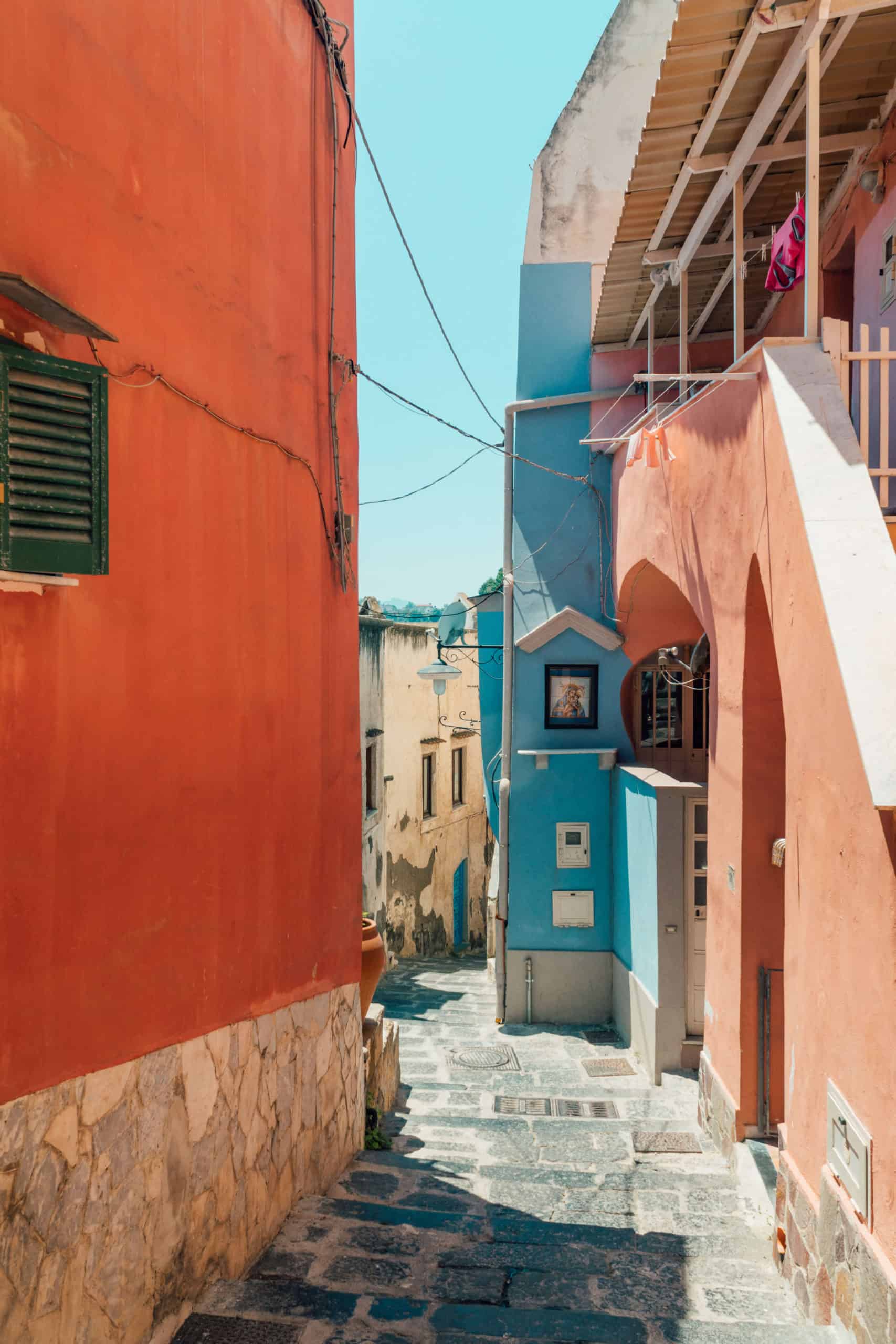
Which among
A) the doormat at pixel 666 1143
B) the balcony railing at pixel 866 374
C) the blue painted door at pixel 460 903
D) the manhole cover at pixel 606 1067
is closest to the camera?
the balcony railing at pixel 866 374

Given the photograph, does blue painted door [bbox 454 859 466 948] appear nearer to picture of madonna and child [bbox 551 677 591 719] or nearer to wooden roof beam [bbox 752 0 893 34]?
picture of madonna and child [bbox 551 677 591 719]

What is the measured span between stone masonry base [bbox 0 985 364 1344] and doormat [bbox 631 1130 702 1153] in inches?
111

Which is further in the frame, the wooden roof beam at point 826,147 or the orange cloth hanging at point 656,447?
the orange cloth hanging at point 656,447

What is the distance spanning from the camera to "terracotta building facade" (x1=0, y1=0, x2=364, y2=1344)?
3.62 metres

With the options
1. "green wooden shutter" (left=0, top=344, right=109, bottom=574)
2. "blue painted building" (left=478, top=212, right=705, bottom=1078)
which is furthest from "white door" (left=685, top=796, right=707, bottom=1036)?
"green wooden shutter" (left=0, top=344, right=109, bottom=574)

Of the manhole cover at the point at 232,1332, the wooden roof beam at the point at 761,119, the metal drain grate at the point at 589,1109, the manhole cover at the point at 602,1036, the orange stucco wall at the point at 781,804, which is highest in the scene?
the wooden roof beam at the point at 761,119

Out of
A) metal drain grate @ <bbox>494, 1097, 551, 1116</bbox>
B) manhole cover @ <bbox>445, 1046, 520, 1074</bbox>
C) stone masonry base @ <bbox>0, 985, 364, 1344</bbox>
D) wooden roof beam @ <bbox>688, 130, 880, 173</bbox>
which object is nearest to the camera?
stone masonry base @ <bbox>0, 985, 364, 1344</bbox>

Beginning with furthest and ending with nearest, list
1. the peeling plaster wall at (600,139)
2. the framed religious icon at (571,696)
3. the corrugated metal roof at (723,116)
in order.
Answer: the peeling plaster wall at (600,139) → the framed religious icon at (571,696) → the corrugated metal roof at (723,116)

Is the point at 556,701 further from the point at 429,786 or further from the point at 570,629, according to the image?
the point at 429,786

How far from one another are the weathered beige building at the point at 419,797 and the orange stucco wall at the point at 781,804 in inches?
410

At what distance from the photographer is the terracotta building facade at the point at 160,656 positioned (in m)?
3.62

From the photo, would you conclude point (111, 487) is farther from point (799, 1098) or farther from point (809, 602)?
point (799, 1098)

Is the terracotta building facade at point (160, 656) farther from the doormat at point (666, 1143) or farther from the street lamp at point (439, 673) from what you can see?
the street lamp at point (439, 673)

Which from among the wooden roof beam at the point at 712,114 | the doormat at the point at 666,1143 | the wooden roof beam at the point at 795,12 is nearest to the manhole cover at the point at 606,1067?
the doormat at the point at 666,1143
